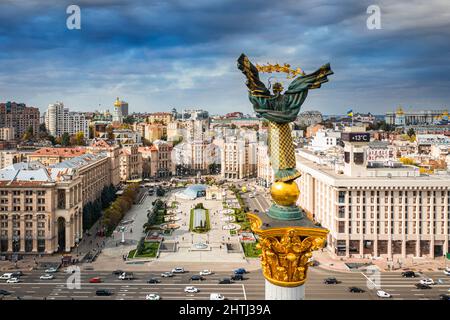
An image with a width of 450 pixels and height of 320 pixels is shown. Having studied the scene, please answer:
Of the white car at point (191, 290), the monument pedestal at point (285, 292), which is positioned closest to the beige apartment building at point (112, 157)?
the white car at point (191, 290)

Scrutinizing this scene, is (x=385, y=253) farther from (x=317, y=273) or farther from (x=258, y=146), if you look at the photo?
(x=258, y=146)

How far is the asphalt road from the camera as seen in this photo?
1764 centimetres

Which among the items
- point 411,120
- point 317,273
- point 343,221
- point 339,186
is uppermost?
point 411,120

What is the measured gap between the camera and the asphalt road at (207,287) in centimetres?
1764

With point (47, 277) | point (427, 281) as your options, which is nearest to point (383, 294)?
point (427, 281)

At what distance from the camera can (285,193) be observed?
5383mm

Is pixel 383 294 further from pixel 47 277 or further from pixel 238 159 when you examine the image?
pixel 238 159

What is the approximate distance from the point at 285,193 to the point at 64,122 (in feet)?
216

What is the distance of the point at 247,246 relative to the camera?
24688mm

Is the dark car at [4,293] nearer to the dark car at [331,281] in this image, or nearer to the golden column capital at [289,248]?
the dark car at [331,281]

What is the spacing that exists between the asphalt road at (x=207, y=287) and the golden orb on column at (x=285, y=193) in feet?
40.6

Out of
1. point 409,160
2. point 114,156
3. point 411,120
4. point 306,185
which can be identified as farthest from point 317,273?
point 411,120

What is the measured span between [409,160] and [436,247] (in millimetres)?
12102

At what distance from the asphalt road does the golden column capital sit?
12339mm
